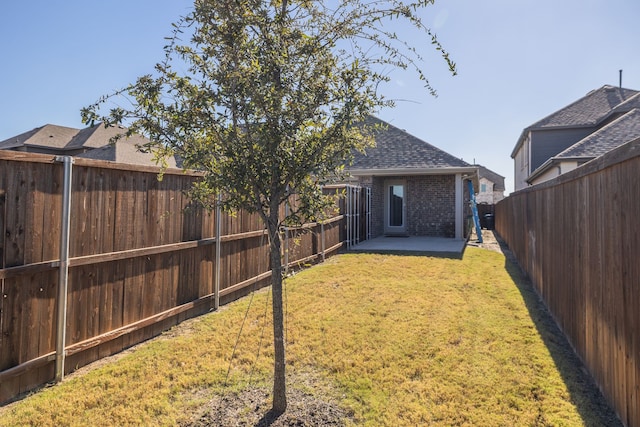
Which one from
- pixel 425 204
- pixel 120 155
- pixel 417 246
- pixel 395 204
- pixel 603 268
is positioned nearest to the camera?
pixel 603 268

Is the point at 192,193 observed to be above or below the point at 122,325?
above

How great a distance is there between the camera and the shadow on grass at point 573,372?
2.65 m

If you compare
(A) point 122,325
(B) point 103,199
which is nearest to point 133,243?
(B) point 103,199

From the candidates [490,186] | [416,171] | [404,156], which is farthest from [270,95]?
[490,186]

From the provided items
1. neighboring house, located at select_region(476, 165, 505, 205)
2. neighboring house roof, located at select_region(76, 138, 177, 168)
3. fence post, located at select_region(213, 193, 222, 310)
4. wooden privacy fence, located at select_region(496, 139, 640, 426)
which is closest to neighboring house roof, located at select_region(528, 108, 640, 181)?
wooden privacy fence, located at select_region(496, 139, 640, 426)

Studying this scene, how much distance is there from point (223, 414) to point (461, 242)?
12195 mm

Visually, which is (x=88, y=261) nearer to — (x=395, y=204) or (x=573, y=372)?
(x=573, y=372)

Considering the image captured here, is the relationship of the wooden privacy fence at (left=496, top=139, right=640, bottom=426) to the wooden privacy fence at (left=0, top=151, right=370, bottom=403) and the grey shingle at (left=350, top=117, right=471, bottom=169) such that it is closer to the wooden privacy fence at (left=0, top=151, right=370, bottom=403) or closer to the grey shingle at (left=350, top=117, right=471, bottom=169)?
the wooden privacy fence at (left=0, top=151, right=370, bottom=403)

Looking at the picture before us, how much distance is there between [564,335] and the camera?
4309mm

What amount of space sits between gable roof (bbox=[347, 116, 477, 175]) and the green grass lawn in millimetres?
8787

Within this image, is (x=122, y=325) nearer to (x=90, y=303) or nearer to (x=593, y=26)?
(x=90, y=303)

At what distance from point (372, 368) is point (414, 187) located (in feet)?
42.1

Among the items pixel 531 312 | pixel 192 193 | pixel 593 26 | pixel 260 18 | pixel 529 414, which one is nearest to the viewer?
pixel 260 18

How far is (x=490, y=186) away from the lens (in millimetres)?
48031
